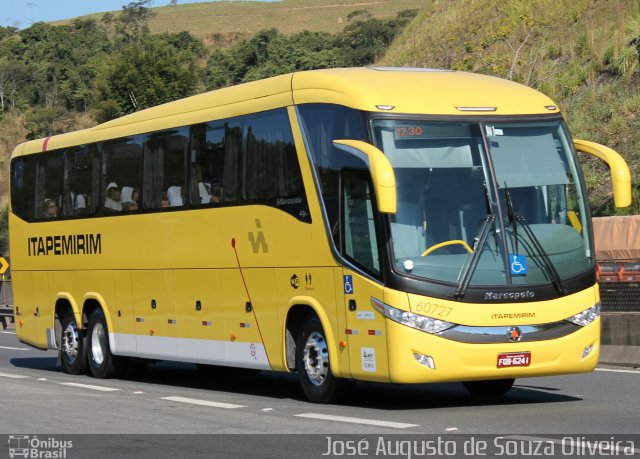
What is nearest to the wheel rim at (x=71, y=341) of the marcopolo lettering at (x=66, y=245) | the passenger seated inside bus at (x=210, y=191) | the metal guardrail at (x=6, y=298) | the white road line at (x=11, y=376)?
the white road line at (x=11, y=376)

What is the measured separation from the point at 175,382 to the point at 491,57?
2401cm

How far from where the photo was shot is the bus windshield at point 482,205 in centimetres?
1300

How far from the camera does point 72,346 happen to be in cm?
2052

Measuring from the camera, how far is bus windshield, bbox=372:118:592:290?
1300 cm

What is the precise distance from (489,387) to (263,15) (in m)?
153

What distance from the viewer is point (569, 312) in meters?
13.4

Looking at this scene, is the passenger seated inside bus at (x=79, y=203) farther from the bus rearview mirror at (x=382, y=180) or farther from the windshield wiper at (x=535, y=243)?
the windshield wiper at (x=535, y=243)

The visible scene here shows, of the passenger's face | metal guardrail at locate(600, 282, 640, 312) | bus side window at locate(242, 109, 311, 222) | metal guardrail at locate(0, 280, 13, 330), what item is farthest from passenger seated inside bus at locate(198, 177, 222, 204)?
metal guardrail at locate(0, 280, 13, 330)

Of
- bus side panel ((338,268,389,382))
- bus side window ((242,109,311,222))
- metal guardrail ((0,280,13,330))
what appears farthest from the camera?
metal guardrail ((0,280,13,330))

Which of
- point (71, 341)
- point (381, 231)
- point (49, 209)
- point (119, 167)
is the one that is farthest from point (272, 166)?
point (49, 209)

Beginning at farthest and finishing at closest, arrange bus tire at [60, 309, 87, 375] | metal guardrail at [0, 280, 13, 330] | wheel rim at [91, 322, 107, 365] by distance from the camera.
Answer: metal guardrail at [0, 280, 13, 330], bus tire at [60, 309, 87, 375], wheel rim at [91, 322, 107, 365]

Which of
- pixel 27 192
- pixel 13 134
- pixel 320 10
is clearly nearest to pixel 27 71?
pixel 13 134

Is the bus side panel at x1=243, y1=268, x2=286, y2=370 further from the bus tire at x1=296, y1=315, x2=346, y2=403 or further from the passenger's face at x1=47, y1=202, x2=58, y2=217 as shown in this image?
the passenger's face at x1=47, y1=202, x2=58, y2=217

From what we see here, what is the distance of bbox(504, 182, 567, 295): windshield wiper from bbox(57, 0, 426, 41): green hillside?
13612cm
